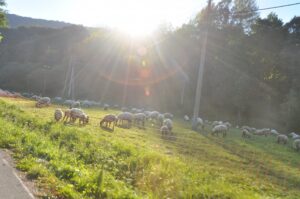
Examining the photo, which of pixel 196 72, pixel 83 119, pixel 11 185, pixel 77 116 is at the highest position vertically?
pixel 196 72

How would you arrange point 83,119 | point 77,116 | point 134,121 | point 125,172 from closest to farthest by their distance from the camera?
1. point 125,172
2. point 77,116
3. point 83,119
4. point 134,121

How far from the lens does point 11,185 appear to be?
10742mm

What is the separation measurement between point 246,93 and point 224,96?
17.2 ft

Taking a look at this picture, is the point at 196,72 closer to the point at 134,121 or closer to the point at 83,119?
the point at 134,121

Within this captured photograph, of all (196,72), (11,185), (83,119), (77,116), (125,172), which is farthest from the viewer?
(196,72)

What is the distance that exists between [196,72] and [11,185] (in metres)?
73.8

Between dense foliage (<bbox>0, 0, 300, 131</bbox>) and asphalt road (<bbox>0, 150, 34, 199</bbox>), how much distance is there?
130 ft

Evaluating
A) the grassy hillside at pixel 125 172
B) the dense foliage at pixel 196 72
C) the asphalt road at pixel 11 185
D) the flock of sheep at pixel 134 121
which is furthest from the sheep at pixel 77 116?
the dense foliage at pixel 196 72

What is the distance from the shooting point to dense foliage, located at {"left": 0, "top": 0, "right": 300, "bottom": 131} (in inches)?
Result: 2702

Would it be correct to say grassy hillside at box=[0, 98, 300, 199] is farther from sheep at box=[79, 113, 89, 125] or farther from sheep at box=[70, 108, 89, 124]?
sheep at box=[79, 113, 89, 125]

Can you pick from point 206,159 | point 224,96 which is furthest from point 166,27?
point 206,159

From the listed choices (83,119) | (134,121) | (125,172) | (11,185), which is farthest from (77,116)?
(11,185)

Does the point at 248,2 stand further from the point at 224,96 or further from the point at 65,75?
the point at 65,75

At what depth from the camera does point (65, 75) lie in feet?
365
